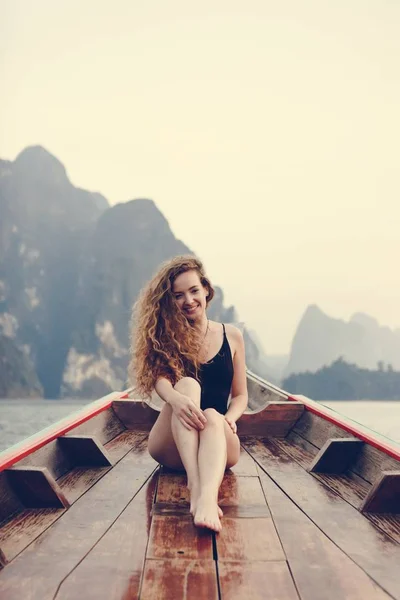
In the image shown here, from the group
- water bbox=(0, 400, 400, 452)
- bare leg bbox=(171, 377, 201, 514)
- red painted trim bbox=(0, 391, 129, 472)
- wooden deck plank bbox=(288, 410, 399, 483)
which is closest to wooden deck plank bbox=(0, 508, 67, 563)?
red painted trim bbox=(0, 391, 129, 472)

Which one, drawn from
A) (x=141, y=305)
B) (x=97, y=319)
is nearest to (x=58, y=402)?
(x=97, y=319)

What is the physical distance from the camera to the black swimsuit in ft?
9.41

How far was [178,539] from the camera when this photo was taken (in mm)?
1975

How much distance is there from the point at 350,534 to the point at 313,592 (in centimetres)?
55

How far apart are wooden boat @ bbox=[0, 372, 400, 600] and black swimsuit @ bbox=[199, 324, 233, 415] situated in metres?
0.42

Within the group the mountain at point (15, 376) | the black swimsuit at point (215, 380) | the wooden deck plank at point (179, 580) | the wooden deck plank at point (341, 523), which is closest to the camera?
the wooden deck plank at point (179, 580)

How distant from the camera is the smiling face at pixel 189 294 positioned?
2.82m

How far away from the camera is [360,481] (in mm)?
2801

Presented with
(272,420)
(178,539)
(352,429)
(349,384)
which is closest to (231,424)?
(178,539)

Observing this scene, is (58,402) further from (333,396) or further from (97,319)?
(333,396)

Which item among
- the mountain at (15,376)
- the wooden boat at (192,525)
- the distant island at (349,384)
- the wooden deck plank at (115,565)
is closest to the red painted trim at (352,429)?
the wooden boat at (192,525)

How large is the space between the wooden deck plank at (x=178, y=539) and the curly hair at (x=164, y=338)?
0.74 metres

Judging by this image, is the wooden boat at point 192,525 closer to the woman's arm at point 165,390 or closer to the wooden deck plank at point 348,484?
the wooden deck plank at point 348,484

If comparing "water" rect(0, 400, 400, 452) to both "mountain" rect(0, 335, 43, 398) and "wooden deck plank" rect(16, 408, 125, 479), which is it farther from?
"wooden deck plank" rect(16, 408, 125, 479)
